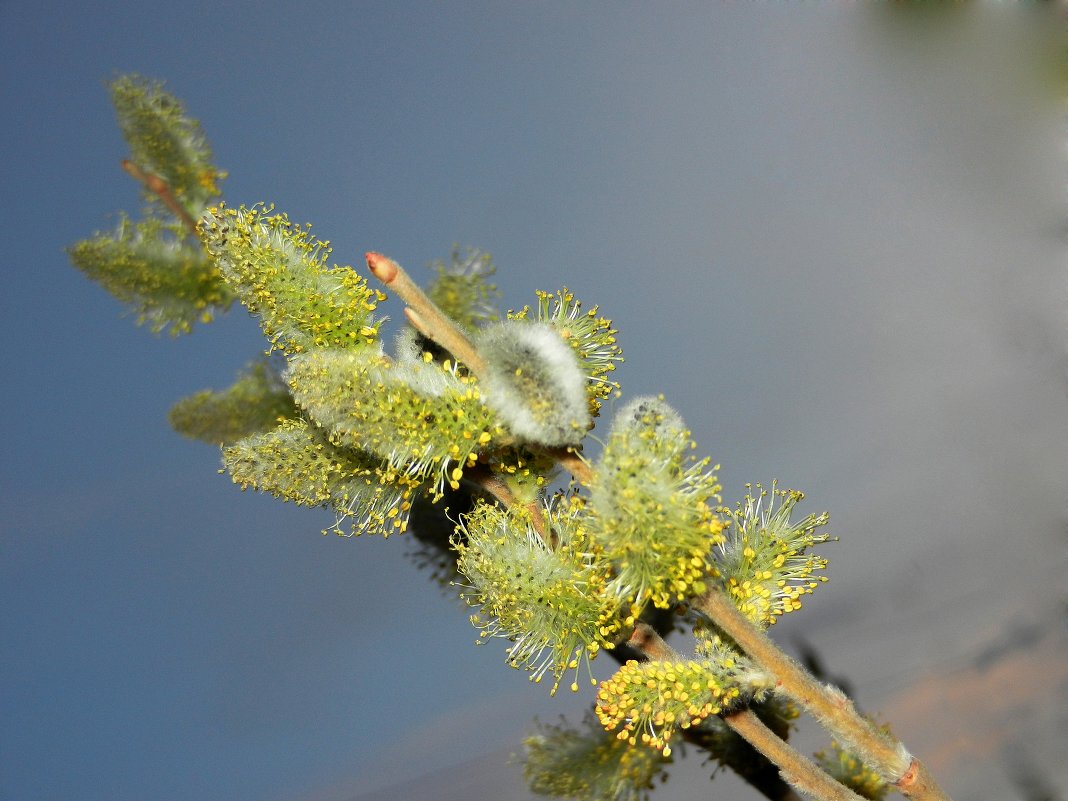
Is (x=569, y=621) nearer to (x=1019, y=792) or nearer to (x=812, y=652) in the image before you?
(x=812, y=652)

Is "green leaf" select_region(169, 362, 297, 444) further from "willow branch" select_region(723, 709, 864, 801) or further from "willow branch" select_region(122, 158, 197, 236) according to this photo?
"willow branch" select_region(723, 709, 864, 801)

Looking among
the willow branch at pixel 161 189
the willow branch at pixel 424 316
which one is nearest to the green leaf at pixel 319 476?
the willow branch at pixel 424 316

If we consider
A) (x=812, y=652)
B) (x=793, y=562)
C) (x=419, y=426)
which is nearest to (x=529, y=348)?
(x=419, y=426)

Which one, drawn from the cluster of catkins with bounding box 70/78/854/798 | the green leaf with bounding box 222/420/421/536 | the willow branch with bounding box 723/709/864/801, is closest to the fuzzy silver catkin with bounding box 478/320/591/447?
the cluster of catkins with bounding box 70/78/854/798

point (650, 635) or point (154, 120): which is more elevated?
point (154, 120)

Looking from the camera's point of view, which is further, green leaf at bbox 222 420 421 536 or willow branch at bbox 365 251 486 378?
green leaf at bbox 222 420 421 536

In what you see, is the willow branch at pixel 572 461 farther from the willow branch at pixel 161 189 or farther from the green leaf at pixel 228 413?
the willow branch at pixel 161 189

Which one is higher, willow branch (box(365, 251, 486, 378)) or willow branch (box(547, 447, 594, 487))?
willow branch (box(365, 251, 486, 378))
